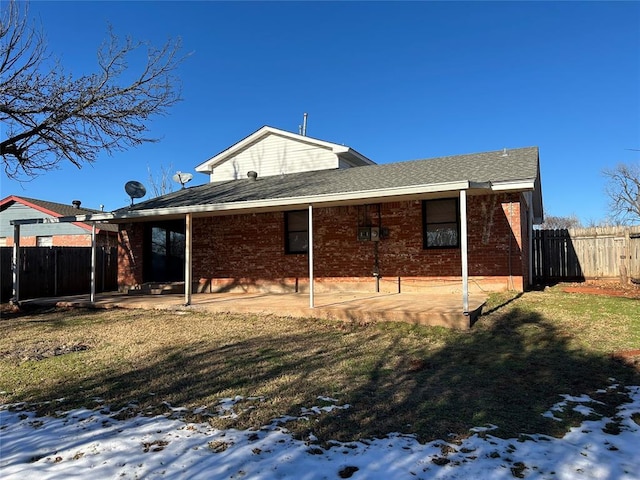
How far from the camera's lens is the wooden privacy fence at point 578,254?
1407 centimetres

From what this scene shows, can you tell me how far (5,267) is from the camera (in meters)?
12.4

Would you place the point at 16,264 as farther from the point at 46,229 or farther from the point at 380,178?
the point at 46,229

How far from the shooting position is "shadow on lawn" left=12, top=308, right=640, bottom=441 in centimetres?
383

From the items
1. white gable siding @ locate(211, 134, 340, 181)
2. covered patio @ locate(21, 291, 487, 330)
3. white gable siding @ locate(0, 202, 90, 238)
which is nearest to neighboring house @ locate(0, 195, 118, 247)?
white gable siding @ locate(0, 202, 90, 238)

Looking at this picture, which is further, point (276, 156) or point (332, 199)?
point (276, 156)

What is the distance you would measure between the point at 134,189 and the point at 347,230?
25.6 feet

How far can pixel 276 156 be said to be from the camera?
55.8 ft

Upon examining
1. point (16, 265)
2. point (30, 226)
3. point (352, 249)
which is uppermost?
point (30, 226)

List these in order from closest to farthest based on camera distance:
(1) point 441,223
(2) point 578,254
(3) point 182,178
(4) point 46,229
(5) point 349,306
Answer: (5) point 349,306 → (1) point 441,223 → (2) point 578,254 → (3) point 182,178 → (4) point 46,229

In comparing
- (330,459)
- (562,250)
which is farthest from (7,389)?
(562,250)

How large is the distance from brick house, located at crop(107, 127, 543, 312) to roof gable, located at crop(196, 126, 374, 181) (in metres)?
0.38

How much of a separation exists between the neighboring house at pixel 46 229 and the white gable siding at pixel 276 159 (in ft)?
21.1

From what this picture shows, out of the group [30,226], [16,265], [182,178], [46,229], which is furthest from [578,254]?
[30,226]

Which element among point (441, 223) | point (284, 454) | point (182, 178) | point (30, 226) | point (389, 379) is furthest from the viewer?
point (30, 226)
